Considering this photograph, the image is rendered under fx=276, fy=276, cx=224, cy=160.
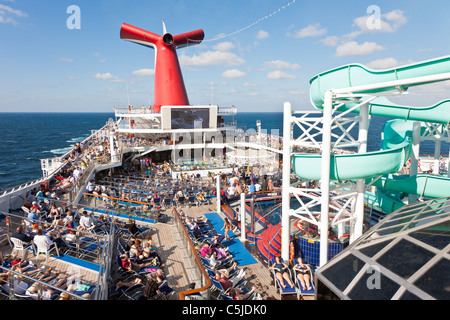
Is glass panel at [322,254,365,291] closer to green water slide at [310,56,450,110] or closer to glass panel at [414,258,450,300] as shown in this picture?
glass panel at [414,258,450,300]

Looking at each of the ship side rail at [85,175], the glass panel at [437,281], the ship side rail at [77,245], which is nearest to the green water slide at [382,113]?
the glass panel at [437,281]

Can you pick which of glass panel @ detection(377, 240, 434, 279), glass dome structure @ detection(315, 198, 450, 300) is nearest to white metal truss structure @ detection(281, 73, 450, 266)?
glass dome structure @ detection(315, 198, 450, 300)

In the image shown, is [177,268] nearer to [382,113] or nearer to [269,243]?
[269,243]

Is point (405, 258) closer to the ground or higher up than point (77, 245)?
higher up

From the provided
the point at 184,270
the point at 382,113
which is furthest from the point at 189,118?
the point at 184,270

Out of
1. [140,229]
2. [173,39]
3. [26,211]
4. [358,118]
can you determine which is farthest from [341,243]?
[173,39]

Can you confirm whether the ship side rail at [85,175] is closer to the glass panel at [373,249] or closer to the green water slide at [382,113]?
the green water slide at [382,113]
